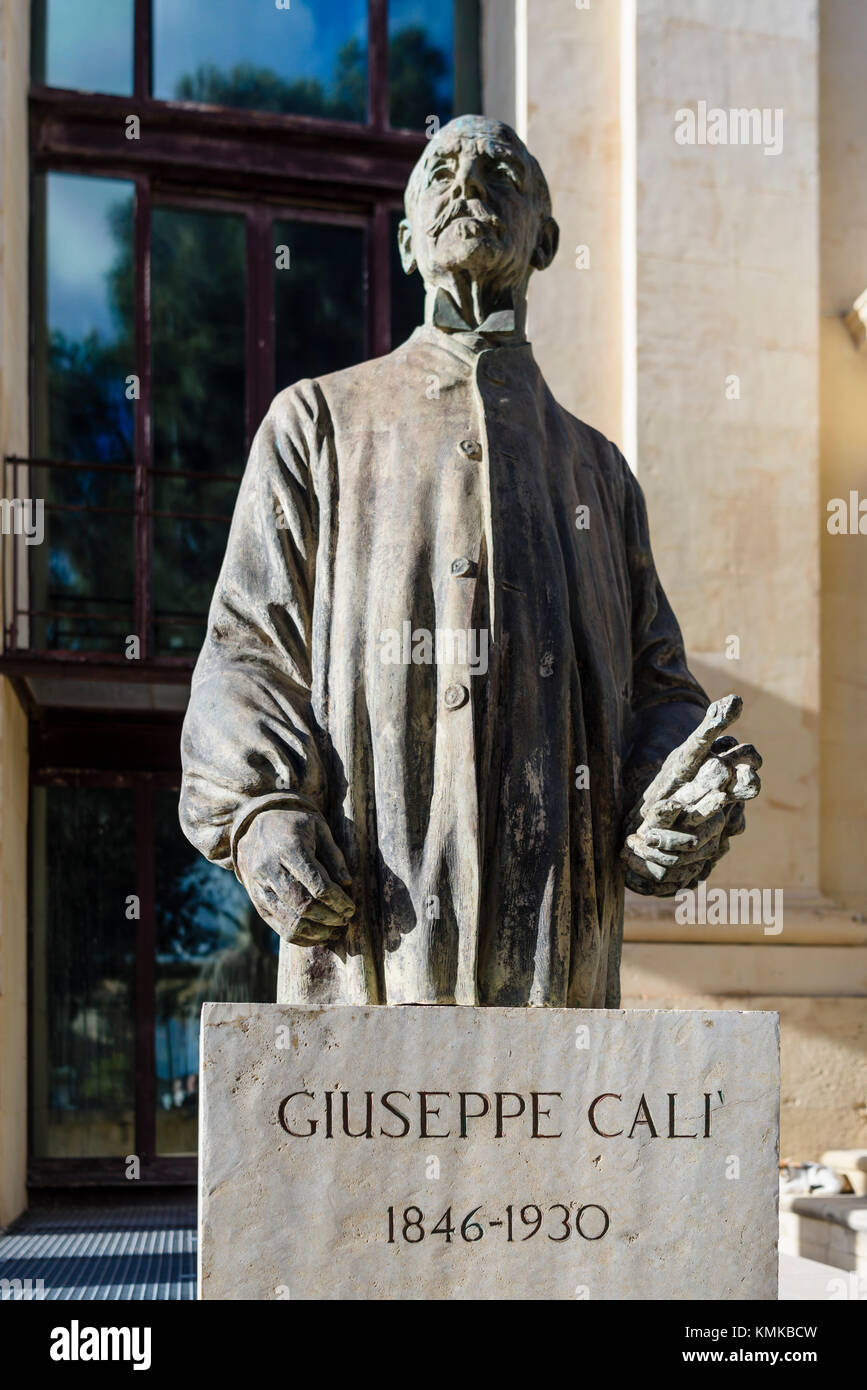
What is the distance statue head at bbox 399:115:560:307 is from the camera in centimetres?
468

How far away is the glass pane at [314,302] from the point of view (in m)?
15.2

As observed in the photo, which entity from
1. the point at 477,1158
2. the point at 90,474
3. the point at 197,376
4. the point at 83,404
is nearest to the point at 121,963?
the point at 90,474

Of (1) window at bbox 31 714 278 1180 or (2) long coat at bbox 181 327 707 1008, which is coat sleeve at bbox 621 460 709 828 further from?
(1) window at bbox 31 714 278 1180

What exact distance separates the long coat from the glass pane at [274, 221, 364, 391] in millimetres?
10608

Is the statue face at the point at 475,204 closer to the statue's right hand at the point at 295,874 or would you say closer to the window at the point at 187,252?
the statue's right hand at the point at 295,874

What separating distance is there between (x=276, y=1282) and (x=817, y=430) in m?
10.1

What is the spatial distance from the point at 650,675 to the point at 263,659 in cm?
94

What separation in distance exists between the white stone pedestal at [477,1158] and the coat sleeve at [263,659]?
1.68 feet

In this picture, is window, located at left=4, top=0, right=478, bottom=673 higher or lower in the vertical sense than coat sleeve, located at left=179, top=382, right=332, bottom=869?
higher

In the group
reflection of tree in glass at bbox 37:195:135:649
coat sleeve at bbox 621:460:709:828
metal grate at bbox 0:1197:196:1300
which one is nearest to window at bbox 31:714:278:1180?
metal grate at bbox 0:1197:196:1300

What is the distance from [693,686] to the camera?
478 centimetres

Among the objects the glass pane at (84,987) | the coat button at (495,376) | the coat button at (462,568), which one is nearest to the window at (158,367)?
the glass pane at (84,987)

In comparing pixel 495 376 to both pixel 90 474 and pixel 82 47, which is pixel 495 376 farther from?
pixel 82 47

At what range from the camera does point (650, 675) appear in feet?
15.6
